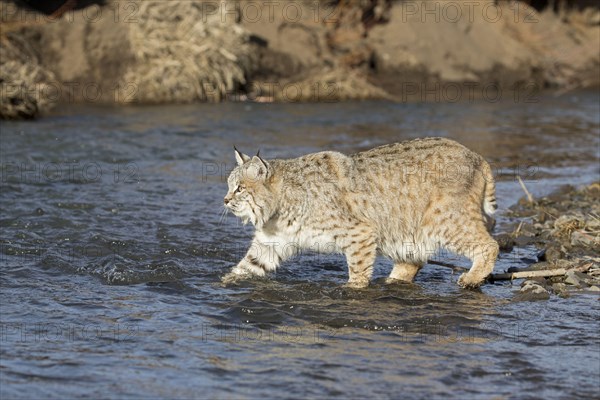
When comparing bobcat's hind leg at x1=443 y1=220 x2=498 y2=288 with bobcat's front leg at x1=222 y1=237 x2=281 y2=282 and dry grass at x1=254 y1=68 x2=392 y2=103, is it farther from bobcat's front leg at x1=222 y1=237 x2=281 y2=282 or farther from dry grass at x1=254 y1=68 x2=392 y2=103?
dry grass at x1=254 y1=68 x2=392 y2=103

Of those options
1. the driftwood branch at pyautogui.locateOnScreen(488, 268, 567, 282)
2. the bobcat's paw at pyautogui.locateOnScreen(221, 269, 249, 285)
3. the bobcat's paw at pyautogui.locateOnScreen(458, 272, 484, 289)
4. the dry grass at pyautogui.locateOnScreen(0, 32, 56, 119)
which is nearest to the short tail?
the driftwood branch at pyautogui.locateOnScreen(488, 268, 567, 282)

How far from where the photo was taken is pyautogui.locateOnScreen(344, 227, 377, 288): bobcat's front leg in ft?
26.3

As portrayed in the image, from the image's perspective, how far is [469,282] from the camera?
8.13m

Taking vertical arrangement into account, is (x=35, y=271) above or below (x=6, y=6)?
below

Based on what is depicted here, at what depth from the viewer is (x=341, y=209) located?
26.6 ft

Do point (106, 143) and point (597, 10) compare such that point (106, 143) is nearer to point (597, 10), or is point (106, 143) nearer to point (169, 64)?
point (169, 64)

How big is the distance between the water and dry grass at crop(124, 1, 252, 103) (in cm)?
568

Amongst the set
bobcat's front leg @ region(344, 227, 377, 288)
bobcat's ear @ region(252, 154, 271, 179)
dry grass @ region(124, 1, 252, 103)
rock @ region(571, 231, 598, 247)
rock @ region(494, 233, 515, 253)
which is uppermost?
dry grass @ region(124, 1, 252, 103)

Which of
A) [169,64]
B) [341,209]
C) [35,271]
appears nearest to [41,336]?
[35,271]

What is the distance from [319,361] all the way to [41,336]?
1929mm

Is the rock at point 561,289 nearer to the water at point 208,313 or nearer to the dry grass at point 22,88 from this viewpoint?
the water at point 208,313

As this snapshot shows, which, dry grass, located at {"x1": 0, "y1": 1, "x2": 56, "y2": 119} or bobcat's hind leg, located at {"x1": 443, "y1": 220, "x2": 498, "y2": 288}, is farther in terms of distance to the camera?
dry grass, located at {"x1": 0, "y1": 1, "x2": 56, "y2": 119}

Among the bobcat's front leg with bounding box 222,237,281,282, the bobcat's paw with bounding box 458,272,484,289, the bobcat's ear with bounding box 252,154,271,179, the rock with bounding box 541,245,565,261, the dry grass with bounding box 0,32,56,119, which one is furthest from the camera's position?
the dry grass with bounding box 0,32,56,119

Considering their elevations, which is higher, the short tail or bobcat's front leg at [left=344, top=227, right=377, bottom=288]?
the short tail
